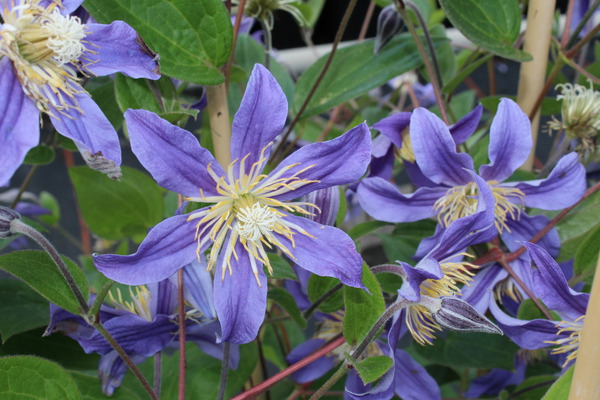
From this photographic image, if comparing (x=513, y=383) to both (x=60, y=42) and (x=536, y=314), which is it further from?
(x=60, y=42)

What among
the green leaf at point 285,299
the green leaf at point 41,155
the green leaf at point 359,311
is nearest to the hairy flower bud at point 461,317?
the green leaf at point 359,311

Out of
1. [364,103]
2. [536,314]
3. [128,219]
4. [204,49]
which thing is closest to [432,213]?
[536,314]

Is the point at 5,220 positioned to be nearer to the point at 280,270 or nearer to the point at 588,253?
the point at 280,270

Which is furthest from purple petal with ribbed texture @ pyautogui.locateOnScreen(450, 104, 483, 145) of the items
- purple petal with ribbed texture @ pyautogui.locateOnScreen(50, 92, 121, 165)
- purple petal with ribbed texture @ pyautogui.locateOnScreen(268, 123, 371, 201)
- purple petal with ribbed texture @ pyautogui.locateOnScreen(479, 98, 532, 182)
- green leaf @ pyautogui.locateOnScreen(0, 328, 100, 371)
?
green leaf @ pyautogui.locateOnScreen(0, 328, 100, 371)

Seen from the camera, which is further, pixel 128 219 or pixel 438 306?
pixel 128 219

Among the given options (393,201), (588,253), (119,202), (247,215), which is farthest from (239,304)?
(119,202)
